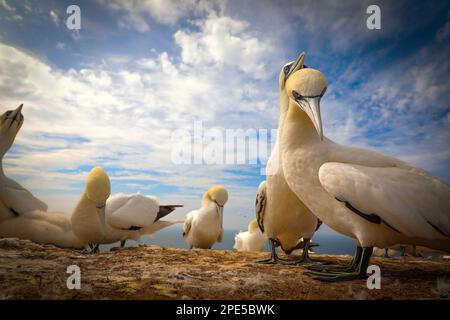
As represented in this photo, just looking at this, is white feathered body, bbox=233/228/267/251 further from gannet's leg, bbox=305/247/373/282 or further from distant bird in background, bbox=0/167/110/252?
gannet's leg, bbox=305/247/373/282

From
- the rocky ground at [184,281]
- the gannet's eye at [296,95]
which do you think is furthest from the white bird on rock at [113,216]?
the gannet's eye at [296,95]

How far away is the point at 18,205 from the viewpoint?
5.04m

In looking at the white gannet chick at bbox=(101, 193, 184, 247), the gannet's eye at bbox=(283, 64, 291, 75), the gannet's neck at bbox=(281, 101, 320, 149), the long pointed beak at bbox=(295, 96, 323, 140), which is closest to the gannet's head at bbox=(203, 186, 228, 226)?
the white gannet chick at bbox=(101, 193, 184, 247)

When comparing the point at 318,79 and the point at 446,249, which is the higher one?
the point at 318,79

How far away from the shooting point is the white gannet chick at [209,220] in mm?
6555

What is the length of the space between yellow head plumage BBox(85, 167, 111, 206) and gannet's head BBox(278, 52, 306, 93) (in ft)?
9.20

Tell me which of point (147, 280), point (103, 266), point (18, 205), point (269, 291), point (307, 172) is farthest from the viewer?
point (18, 205)

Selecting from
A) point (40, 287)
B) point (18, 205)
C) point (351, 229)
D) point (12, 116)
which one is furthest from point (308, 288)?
point (12, 116)

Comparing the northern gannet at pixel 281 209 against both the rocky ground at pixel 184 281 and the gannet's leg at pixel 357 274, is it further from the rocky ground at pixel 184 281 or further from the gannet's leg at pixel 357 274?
the gannet's leg at pixel 357 274

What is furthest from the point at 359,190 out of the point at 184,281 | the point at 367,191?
the point at 184,281

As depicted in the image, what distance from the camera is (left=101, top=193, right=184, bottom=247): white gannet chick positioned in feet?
17.8

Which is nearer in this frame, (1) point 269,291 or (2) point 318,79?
(1) point 269,291

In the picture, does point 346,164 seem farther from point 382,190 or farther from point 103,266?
point 103,266
